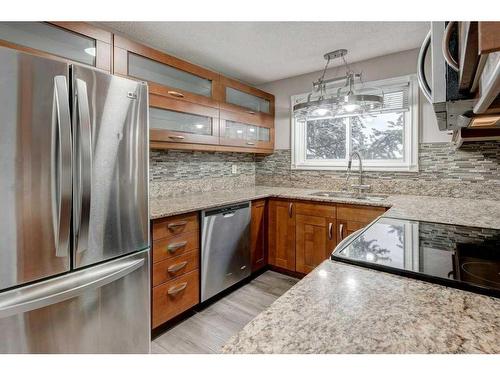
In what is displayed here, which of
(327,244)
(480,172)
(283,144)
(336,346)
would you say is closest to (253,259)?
(327,244)

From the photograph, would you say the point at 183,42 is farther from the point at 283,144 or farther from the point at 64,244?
the point at 64,244

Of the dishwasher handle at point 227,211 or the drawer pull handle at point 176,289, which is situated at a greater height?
the dishwasher handle at point 227,211

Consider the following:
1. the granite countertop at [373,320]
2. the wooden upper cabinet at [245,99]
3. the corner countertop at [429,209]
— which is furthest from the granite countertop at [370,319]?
the wooden upper cabinet at [245,99]

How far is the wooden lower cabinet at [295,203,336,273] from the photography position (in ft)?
8.51

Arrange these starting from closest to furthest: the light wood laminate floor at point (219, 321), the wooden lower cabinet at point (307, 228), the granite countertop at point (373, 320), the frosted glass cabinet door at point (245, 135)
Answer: the granite countertop at point (373, 320) → the light wood laminate floor at point (219, 321) → the wooden lower cabinet at point (307, 228) → the frosted glass cabinet door at point (245, 135)

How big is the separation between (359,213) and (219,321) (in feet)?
4.76

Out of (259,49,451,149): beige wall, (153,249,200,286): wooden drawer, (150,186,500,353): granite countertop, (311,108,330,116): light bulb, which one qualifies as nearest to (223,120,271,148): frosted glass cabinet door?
(259,49,451,149): beige wall

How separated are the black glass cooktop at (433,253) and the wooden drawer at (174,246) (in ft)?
4.26

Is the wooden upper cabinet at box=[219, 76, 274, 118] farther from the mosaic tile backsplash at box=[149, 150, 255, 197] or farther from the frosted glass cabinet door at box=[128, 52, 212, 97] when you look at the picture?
the mosaic tile backsplash at box=[149, 150, 255, 197]

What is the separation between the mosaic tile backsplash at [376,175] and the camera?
7.94 feet

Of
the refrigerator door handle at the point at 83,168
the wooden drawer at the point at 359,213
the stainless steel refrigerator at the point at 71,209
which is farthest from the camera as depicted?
the wooden drawer at the point at 359,213

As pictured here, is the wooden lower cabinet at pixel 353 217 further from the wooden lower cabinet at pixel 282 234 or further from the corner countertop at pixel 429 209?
the wooden lower cabinet at pixel 282 234

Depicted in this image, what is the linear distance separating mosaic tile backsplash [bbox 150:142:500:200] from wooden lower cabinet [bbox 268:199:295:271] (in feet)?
2.21
